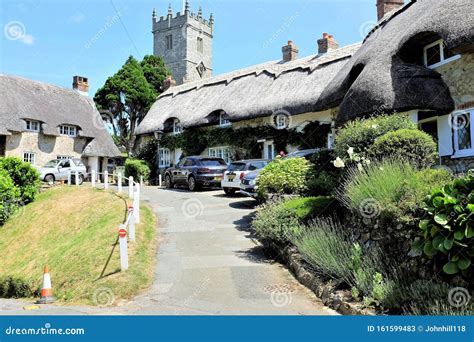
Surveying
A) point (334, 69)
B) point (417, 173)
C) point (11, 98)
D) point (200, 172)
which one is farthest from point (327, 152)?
point (11, 98)

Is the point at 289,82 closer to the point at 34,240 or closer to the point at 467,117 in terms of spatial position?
the point at 467,117

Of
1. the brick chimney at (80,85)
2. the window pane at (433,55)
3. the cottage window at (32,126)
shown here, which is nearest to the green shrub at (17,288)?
the window pane at (433,55)

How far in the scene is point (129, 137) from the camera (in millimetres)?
47188

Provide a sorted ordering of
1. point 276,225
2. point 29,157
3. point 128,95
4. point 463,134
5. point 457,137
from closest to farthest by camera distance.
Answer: point 276,225 → point 463,134 → point 457,137 → point 29,157 → point 128,95

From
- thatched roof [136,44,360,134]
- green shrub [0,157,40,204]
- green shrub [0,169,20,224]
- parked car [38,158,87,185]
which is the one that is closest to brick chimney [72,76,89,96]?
thatched roof [136,44,360,134]

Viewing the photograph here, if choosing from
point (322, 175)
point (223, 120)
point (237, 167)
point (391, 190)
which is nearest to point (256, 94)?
point (223, 120)

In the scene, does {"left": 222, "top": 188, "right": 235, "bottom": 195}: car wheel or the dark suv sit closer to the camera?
{"left": 222, "top": 188, "right": 235, "bottom": 195}: car wheel

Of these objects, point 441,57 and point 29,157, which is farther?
point 29,157

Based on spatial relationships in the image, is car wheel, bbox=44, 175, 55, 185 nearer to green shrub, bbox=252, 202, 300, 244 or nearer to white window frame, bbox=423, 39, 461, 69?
green shrub, bbox=252, 202, 300, 244

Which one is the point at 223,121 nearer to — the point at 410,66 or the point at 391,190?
the point at 410,66

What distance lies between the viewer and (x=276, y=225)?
913 cm

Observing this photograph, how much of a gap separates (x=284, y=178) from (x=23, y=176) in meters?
14.6

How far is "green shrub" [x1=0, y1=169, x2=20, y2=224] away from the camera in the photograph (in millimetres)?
17955

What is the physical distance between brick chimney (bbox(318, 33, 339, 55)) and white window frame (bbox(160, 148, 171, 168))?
43.9 ft
